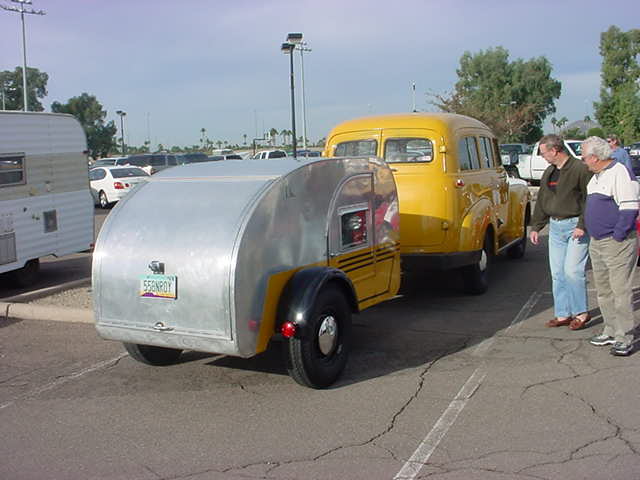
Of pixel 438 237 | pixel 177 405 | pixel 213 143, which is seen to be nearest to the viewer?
pixel 177 405

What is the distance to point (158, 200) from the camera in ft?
19.4

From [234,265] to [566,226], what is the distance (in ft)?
12.0

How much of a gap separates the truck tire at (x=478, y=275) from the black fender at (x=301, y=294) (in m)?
3.52

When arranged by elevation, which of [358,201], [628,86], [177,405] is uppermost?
[628,86]

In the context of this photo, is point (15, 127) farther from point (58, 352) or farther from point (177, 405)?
point (177, 405)

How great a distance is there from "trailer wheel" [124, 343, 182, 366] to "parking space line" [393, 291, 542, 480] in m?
2.56

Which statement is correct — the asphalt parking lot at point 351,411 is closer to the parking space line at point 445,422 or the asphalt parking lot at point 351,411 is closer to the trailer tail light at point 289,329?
the parking space line at point 445,422

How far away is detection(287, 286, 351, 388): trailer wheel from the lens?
18.3 ft

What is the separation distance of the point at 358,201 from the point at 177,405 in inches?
97.0

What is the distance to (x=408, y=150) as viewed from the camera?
8766 mm

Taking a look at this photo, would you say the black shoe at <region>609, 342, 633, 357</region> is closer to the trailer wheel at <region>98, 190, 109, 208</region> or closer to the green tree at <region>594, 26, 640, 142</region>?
the trailer wheel at <region>98, 190, 109, 208</region>

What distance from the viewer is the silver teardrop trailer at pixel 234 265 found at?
532 centimetres

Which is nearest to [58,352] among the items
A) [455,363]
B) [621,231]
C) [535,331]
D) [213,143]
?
[455,363]

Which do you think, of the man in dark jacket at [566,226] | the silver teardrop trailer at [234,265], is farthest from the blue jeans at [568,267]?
the silver teardrop trailer at [234,265]
